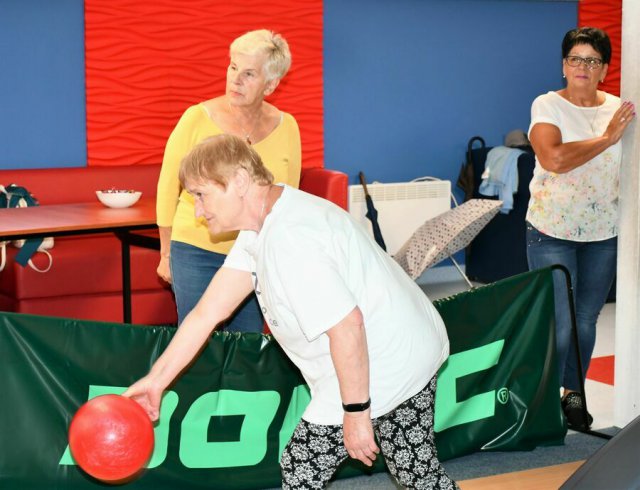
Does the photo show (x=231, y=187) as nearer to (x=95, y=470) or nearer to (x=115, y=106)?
(x=95, y=470)

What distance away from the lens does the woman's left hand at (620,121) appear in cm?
389

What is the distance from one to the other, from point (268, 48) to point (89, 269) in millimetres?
2702

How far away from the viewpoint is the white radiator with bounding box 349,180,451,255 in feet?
23.4

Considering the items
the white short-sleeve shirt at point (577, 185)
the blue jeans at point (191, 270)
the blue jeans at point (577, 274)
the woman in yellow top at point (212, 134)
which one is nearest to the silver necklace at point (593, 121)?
the white short-sleeve shirt at point (577, 185)

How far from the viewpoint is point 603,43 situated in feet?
12.6

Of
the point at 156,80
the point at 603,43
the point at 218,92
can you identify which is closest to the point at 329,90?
the point at 218,92

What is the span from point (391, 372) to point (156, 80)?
15.3ft

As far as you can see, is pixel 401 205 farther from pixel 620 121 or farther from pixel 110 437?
pixel 110 437

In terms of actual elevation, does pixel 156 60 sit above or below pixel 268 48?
above

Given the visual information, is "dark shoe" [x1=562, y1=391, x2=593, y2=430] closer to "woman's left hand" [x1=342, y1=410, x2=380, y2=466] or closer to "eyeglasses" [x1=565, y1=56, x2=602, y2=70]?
"eyeglasses" [x1=565, y1=56, x2=602, y2=70]

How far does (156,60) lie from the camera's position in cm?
662

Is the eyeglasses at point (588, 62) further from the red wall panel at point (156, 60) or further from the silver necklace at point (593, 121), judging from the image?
the red wall panel at point (156, 60)

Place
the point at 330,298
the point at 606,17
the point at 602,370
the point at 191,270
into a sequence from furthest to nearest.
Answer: the point at 606,17 → the point at 602,370 → the point at 191,270 → the point at 330,298

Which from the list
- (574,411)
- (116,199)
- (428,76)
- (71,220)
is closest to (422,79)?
(428,76)
